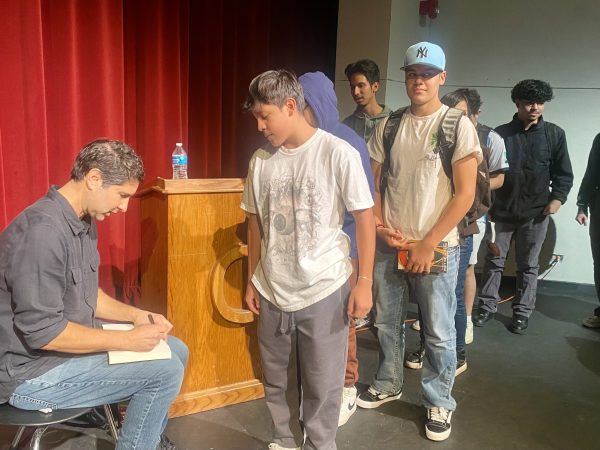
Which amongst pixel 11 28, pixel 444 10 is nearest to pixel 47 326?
pixel 11 28

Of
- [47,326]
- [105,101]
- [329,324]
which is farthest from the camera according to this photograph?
[105,101]

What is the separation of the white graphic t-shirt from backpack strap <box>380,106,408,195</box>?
1.52 ft

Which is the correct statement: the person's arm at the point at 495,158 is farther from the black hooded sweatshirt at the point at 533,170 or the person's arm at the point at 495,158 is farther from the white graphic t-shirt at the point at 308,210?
the white graphic t-shirt at the point at 308,210

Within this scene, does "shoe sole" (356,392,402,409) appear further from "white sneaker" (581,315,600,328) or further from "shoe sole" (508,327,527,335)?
"white sneaker" (581,315,600,328)

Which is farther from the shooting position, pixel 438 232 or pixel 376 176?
pixel 376 176

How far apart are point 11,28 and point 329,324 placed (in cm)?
208

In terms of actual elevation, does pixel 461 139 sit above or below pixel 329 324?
above

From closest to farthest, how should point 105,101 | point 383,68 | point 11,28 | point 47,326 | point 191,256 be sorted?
point 47,326 < point 191,256 < point 11,28 < point 105,101 < point 383,68

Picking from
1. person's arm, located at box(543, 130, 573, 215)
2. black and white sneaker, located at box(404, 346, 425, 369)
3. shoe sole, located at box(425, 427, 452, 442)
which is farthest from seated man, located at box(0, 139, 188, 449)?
person's arm, located at box(543, 130, 573, 215)

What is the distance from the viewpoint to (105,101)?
2.94m

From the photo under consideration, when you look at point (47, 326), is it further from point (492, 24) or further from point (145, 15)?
point (492, 24)

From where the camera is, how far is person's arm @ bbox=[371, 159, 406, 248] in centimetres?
210

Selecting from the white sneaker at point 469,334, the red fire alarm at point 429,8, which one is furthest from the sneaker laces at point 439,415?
the red fire alarm at point 429,8

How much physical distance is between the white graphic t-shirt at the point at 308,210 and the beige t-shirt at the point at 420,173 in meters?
0.41
